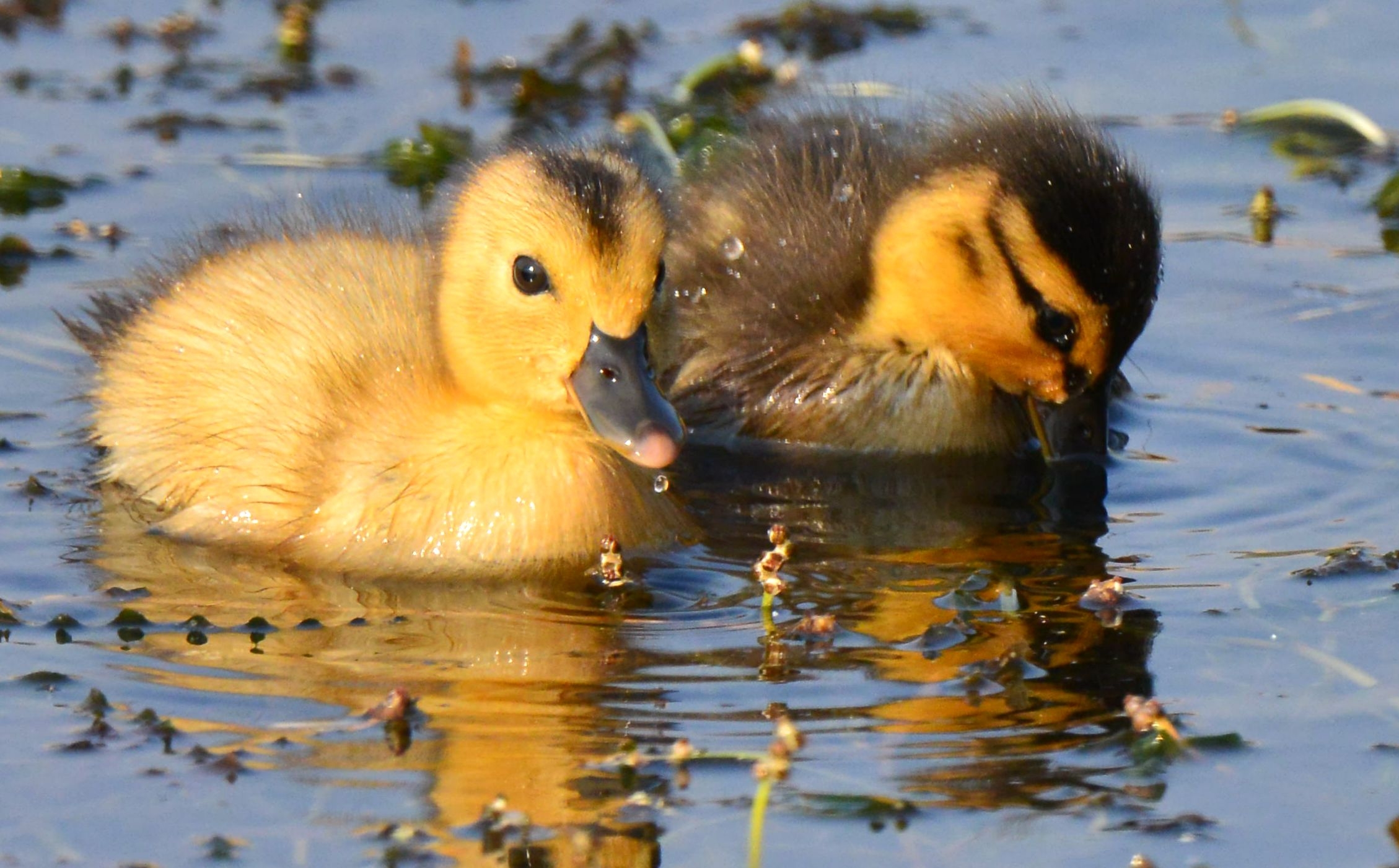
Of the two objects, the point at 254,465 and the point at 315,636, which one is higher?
the point at 254,465

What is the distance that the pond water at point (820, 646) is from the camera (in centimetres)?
482

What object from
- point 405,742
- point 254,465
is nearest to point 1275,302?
point 254,465

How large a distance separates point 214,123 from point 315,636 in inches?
205

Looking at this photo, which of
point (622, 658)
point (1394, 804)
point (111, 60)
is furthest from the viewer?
point (111, 60)

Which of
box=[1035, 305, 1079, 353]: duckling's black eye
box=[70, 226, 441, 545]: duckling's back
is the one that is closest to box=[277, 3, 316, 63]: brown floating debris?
box=[70, 226, 441, 545]: duckling's back

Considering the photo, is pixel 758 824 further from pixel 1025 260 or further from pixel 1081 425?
pixel 1081 425

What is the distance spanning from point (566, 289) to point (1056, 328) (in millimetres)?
2115

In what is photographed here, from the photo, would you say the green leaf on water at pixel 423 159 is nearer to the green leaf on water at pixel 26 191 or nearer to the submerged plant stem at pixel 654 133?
the submerged plant stem at pixel 654 133

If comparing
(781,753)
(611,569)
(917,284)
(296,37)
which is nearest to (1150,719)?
(781,753)

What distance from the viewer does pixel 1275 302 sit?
8.97 metres

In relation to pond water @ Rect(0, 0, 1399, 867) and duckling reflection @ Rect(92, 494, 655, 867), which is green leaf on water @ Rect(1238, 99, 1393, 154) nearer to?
pond water @ Rect(0, 0, 1399, 867)

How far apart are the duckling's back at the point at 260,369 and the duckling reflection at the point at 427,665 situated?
0.18 m

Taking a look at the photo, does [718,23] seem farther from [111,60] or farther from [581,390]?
[581,390]

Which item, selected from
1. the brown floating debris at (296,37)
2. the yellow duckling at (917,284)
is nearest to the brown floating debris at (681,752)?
the yellow duckling at (917,284)
